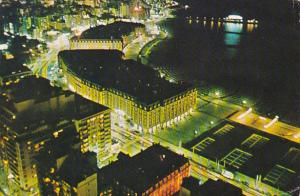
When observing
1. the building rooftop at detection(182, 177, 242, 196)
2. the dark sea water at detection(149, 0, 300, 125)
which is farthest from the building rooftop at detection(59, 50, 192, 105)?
the building rooftop at detection(182, 177, 242, 196)

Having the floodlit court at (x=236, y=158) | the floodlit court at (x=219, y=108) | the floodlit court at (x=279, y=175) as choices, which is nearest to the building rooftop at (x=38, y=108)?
the floodlit court at (x=236, y=158)

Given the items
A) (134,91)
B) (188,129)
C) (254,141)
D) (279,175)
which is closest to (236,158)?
(254,141)

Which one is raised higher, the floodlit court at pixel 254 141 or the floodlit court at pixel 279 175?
the floodlit court at pixel 254 141

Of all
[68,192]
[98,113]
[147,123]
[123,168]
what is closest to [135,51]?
[147,123]

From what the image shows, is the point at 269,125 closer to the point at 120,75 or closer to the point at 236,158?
the point at 236,158

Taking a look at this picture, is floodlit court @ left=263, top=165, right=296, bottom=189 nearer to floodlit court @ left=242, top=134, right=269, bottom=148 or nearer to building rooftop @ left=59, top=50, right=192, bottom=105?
floodlit court @ left=242, top=134, right=269, bottom=148

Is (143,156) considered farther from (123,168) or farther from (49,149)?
(49,149)

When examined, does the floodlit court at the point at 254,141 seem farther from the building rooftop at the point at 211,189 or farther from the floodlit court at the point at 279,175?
the building rooftop at the point at 211,189
